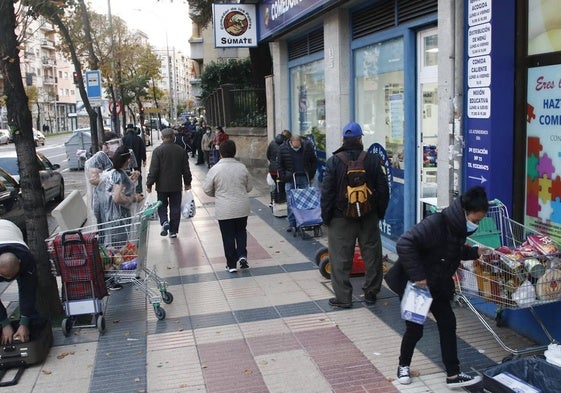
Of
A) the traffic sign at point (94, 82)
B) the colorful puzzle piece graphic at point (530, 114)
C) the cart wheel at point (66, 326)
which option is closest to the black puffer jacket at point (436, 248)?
the colorful puzzle piece graphic at point (530, 114)

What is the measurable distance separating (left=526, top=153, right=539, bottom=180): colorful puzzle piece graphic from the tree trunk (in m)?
4.84

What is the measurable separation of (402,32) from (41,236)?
17.4 ft

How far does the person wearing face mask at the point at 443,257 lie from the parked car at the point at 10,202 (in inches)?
335

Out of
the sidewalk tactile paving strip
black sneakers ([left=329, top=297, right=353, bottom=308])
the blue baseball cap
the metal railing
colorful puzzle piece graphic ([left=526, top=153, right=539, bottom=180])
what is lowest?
the sidewalk tactile paving strip

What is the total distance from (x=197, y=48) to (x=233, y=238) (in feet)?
123

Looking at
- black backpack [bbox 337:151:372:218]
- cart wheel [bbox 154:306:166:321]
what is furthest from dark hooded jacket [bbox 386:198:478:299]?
cart wheel [bbox 154:306:166:321]

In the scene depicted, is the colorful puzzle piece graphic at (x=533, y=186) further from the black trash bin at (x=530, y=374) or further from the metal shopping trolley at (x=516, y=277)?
the black trash bin at (x=530, y=374)

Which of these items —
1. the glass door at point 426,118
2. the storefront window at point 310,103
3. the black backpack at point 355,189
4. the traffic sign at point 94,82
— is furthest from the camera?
the traffic sign at point 94,82

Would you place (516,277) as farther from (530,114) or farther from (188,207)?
(188,207)

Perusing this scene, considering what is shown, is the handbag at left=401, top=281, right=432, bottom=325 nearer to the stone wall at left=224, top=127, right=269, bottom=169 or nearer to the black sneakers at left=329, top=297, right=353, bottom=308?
the black sneakers at left=329, top=297, right=353, bottom=308

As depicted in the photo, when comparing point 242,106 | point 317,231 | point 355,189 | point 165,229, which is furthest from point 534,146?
point 242,106

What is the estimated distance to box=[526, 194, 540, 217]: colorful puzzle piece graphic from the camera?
5.57 meters

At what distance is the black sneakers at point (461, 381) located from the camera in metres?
4.36

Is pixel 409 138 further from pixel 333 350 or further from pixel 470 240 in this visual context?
pixel 333 350
